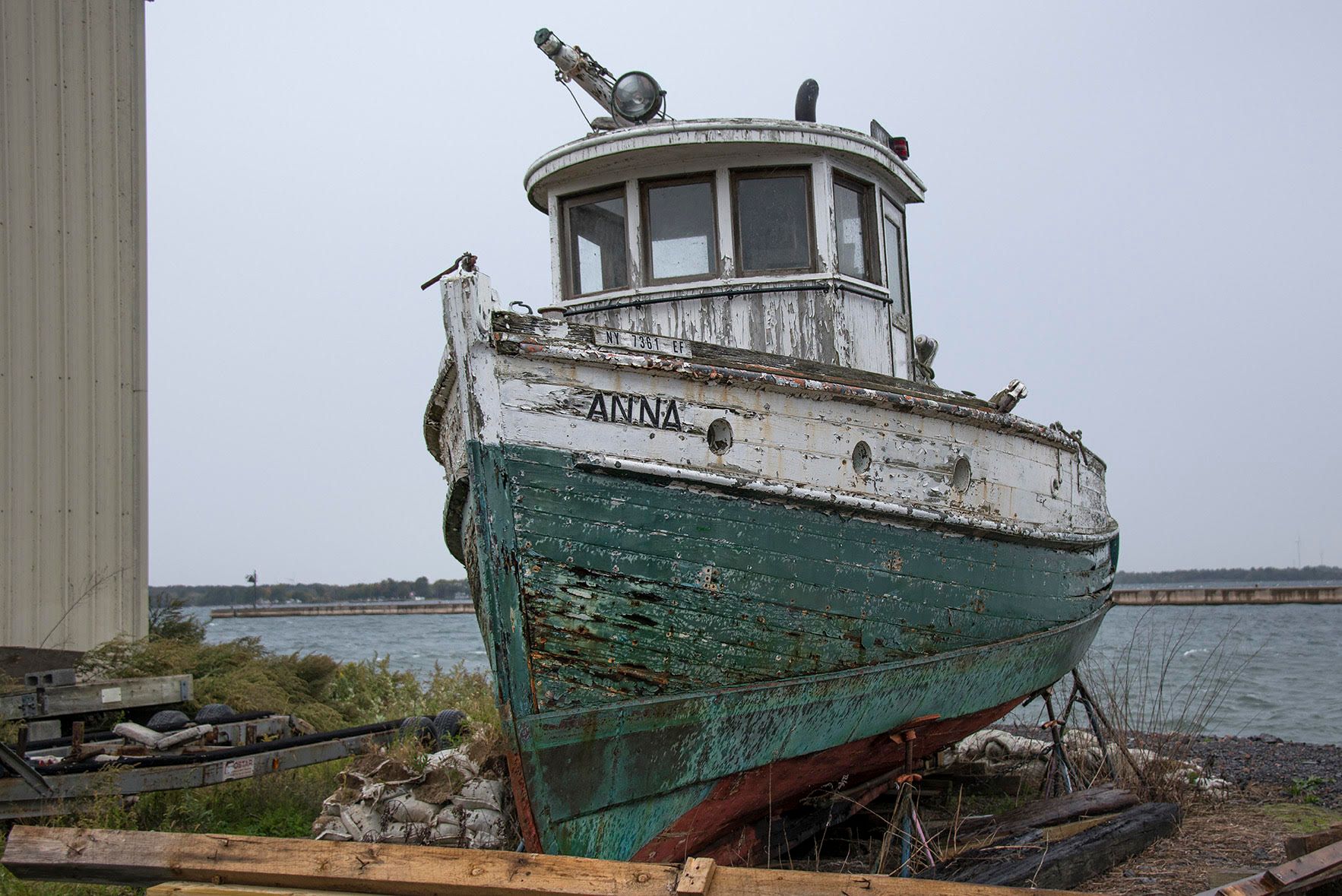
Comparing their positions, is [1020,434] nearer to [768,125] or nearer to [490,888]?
[768,125]

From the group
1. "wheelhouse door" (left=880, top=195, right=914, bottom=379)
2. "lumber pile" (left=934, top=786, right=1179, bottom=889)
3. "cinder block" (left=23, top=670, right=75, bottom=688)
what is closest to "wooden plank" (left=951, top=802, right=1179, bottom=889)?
"lumber pile" (left=934, top=786, right=1179, bottom=889)

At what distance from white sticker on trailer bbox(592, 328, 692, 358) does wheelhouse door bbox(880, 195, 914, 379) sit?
2.48 m

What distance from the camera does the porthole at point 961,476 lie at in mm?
5926

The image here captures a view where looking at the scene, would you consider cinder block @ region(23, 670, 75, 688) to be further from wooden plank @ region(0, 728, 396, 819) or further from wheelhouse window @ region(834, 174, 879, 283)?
wheelhouse window @ region(834, 174, 879, 283)

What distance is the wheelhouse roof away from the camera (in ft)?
20.8

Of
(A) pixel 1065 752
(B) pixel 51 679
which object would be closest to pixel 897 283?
(A) pixel 1065 752

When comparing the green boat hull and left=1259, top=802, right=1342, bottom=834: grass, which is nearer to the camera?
the green boat hull

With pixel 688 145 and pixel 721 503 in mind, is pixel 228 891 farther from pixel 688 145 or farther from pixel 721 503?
pixel 688 145

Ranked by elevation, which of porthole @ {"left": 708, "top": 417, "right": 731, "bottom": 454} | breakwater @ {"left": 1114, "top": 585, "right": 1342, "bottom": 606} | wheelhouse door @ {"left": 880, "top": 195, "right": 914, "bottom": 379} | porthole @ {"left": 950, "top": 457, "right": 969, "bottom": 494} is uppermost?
wheelhouse door @ {"left": 880, "top": 195, "right": 914, "bottom": 379}

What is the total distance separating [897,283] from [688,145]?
6.67 ft

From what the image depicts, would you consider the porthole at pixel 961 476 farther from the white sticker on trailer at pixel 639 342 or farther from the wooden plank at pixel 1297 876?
the wooden plank at pixel 1297 876

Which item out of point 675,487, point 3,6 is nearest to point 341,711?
point 3,6

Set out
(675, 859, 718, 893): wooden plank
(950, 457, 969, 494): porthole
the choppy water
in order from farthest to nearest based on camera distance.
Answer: the choppy water → (950, 457, 969, 494): porthole → (675, 859, 718, 893): wooden plank

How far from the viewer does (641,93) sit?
703cm
